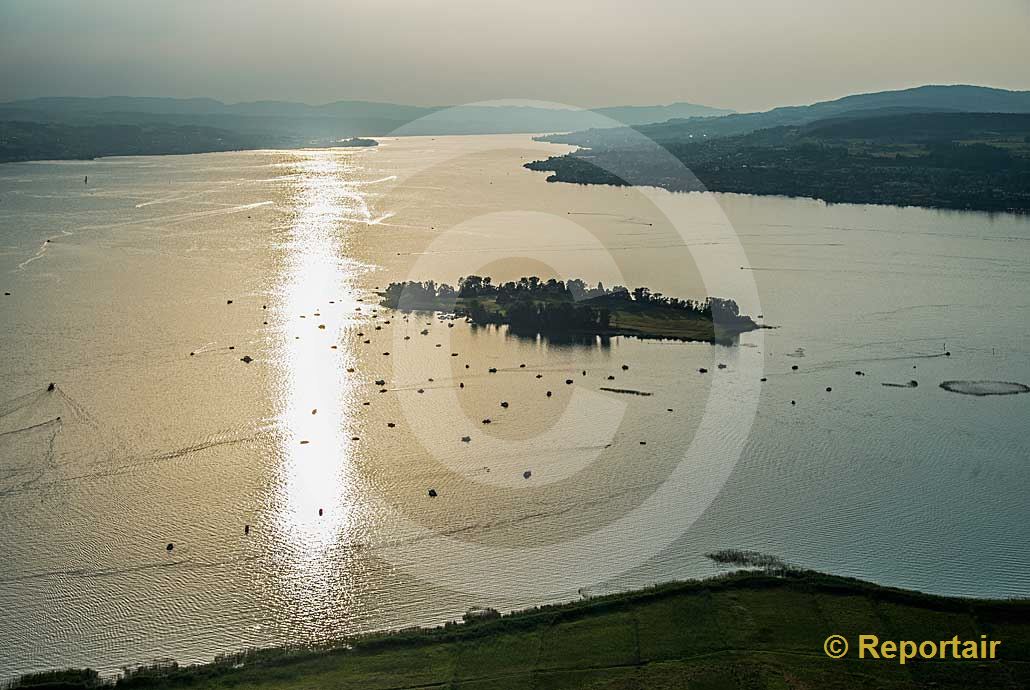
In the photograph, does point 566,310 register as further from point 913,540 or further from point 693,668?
point 693,668

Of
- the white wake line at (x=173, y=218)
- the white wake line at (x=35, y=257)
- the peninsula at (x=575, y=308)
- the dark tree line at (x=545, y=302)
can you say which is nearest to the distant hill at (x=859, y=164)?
the white wake line at (x=173, y=218)

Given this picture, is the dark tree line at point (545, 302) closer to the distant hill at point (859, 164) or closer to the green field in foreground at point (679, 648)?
the green field in foreground at point (679, 648)

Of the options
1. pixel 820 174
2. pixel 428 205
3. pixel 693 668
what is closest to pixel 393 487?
pixel 693 668

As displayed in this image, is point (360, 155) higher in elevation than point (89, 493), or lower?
higher

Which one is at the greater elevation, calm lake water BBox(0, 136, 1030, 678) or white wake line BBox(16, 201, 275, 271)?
white wake line BBox(16, 201, 275, 271)

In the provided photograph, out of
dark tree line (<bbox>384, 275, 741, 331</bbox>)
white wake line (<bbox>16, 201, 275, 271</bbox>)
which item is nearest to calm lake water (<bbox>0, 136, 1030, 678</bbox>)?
dark tree line (<bbox>384, 275, 741, 331</bbox>)

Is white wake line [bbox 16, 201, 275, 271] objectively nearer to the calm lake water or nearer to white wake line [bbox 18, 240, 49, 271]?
white wake line [bbox 18, 240, 49, 271]
